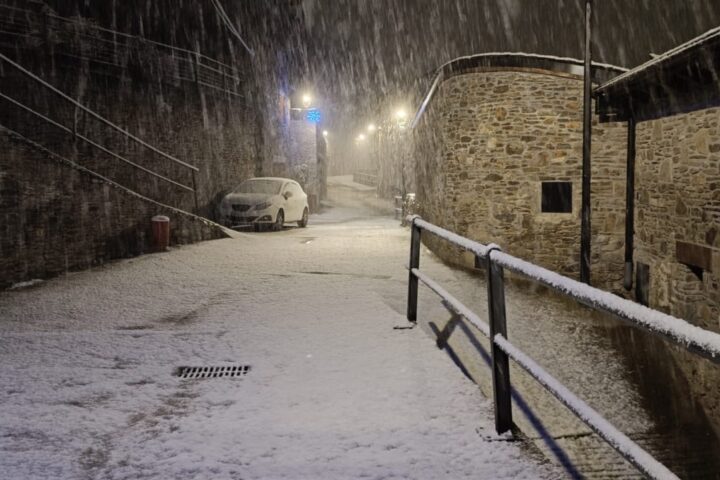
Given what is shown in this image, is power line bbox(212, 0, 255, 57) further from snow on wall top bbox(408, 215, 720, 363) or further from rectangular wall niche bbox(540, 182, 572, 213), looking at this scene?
snow on wall top bbox(408, 215, 720, 363)

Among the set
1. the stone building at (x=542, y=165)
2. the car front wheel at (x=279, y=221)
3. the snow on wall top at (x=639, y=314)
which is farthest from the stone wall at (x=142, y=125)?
the snow on wall top at (x=639, y=314)

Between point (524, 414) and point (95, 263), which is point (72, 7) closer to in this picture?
point (95, 263)

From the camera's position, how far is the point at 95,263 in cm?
1020

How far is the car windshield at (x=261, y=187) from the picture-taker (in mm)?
18734

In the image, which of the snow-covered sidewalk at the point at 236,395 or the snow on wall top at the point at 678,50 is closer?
the snow-covered sidewalk at the point at 236,395

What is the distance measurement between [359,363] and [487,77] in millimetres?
9577

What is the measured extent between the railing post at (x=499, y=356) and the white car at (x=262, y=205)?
48.8 ft

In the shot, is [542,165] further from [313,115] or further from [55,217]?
[313,115]

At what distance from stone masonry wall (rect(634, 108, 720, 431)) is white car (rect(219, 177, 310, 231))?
10.6 meters

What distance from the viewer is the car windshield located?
1873 cm

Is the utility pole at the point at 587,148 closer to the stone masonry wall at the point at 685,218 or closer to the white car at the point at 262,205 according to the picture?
the stone masonry wall at the point at 685,218

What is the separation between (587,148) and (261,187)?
11061mm

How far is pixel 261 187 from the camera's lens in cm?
1897

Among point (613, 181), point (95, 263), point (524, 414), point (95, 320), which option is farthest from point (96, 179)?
point (613, 181)
